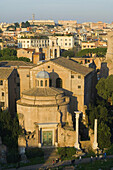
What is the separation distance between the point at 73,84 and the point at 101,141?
9.88 meters

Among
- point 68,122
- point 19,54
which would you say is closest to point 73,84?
point 68,122

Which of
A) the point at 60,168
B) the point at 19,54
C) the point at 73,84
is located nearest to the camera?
the point at 60,168

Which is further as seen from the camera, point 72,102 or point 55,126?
point 72,102

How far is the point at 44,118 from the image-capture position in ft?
117

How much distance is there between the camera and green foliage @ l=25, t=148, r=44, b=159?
32.8 metres

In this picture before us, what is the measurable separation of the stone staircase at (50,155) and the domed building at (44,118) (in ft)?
2.33

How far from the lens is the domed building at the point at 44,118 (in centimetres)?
3459

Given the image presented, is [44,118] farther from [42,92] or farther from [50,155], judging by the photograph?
[50,155]

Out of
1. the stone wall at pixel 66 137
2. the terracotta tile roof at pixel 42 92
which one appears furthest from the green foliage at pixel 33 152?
the terracotta tile roof at pixel 42 92

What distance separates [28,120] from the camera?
36062 millimetres

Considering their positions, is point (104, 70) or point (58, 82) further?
point (104, 70)

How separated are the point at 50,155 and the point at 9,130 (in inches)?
214

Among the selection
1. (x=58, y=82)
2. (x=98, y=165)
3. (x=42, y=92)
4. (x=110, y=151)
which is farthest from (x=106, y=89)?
Result: (x=98, y=165)

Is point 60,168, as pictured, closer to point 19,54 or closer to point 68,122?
point 68,122
